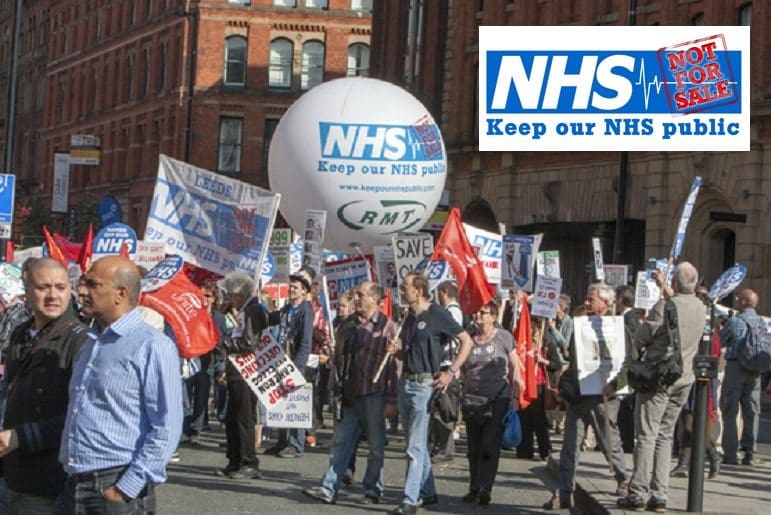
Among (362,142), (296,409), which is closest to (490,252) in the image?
(362,142)

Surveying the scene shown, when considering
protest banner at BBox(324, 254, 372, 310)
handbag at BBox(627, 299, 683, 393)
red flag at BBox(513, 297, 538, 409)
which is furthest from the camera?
protest banner at BBox(324, 254, 372, 310)

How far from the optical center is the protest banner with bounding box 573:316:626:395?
1356cm

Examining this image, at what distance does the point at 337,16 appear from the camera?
249 ft

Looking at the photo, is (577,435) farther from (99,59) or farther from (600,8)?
(99,59)

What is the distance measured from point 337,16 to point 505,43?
63.7m

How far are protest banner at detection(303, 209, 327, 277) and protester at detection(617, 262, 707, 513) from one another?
6494mm

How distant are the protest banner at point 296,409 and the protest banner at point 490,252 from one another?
8.35m

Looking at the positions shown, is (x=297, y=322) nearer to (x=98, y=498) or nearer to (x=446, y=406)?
(x=446, y=406)

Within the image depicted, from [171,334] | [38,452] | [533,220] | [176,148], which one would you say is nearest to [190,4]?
[176,148]

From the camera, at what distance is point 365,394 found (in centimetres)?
1388

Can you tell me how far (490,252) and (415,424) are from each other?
1089 centimetres

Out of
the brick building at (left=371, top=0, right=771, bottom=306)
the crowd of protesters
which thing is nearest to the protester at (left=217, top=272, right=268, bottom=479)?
the crowd of protesters

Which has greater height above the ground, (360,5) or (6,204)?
(360,5)

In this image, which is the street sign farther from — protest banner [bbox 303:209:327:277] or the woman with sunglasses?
the woman with sunglasses
